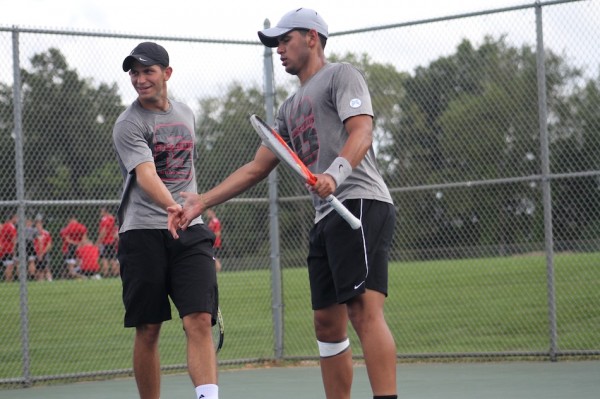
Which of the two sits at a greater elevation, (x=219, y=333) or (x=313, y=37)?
(x=313, y=37)

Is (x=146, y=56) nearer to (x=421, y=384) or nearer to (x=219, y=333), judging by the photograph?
(x=219, y=333)

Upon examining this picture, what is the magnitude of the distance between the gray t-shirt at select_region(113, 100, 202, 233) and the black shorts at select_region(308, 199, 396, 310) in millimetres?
1089

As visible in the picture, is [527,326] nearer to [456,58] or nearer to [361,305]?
[456,58]

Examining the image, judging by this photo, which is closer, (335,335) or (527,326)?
(335,335)

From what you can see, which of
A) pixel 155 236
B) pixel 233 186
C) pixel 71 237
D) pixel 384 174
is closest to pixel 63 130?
pixel 71 237

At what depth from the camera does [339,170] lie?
486 cm

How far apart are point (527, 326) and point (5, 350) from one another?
16.1 ft

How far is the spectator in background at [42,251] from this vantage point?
956 centimetres

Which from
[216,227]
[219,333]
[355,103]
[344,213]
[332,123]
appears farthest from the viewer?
[216,227]

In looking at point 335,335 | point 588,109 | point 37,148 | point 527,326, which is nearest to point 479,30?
point 588,109

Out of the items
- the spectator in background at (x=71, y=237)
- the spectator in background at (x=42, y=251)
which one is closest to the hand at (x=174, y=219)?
the spectator in background at (x=42, y=251)

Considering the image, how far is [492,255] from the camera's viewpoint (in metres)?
10.2

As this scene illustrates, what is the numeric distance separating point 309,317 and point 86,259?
285cm

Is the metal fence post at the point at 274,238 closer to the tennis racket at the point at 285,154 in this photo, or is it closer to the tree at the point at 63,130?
the tree at the point at 63,130
